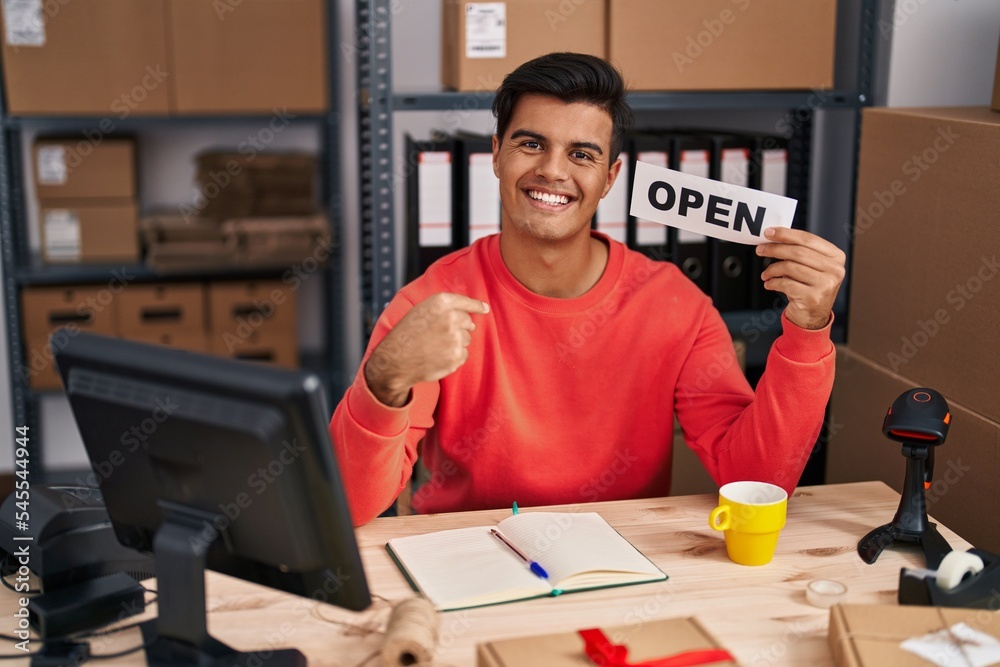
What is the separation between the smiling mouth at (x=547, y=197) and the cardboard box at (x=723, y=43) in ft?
1.96

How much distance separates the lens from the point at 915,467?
4.39 ft

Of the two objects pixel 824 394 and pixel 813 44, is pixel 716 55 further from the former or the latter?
pixel 824 394

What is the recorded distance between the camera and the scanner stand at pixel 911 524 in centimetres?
130

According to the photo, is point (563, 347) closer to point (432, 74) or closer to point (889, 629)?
point (889, 629)

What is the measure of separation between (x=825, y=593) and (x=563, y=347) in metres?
0.61

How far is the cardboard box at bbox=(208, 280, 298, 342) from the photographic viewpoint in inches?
125

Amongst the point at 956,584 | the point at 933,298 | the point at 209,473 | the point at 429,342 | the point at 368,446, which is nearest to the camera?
the point at 209,473

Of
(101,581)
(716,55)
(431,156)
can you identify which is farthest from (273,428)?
→ (716,55)

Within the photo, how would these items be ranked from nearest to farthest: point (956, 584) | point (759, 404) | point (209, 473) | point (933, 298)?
point (209, 473) < point (956, 584) < point (759, 404) < point (933, 298)

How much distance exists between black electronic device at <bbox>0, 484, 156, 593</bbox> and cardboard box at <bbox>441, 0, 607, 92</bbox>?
1.23 meters

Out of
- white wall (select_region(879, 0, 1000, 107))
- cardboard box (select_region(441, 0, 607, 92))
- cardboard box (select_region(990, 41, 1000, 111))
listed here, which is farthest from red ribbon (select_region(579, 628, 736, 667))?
white wall (select_region(879, 0, 1000, 107))

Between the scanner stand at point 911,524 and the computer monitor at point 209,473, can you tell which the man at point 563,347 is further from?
the computer monitor at point 209,473

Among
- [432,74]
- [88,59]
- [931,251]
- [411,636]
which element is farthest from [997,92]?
[88,59]

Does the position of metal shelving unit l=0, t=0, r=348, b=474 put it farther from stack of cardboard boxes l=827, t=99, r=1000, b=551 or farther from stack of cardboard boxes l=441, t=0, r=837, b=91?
stack of cardboard boxes l=827, t=99, r=1000, b=551
